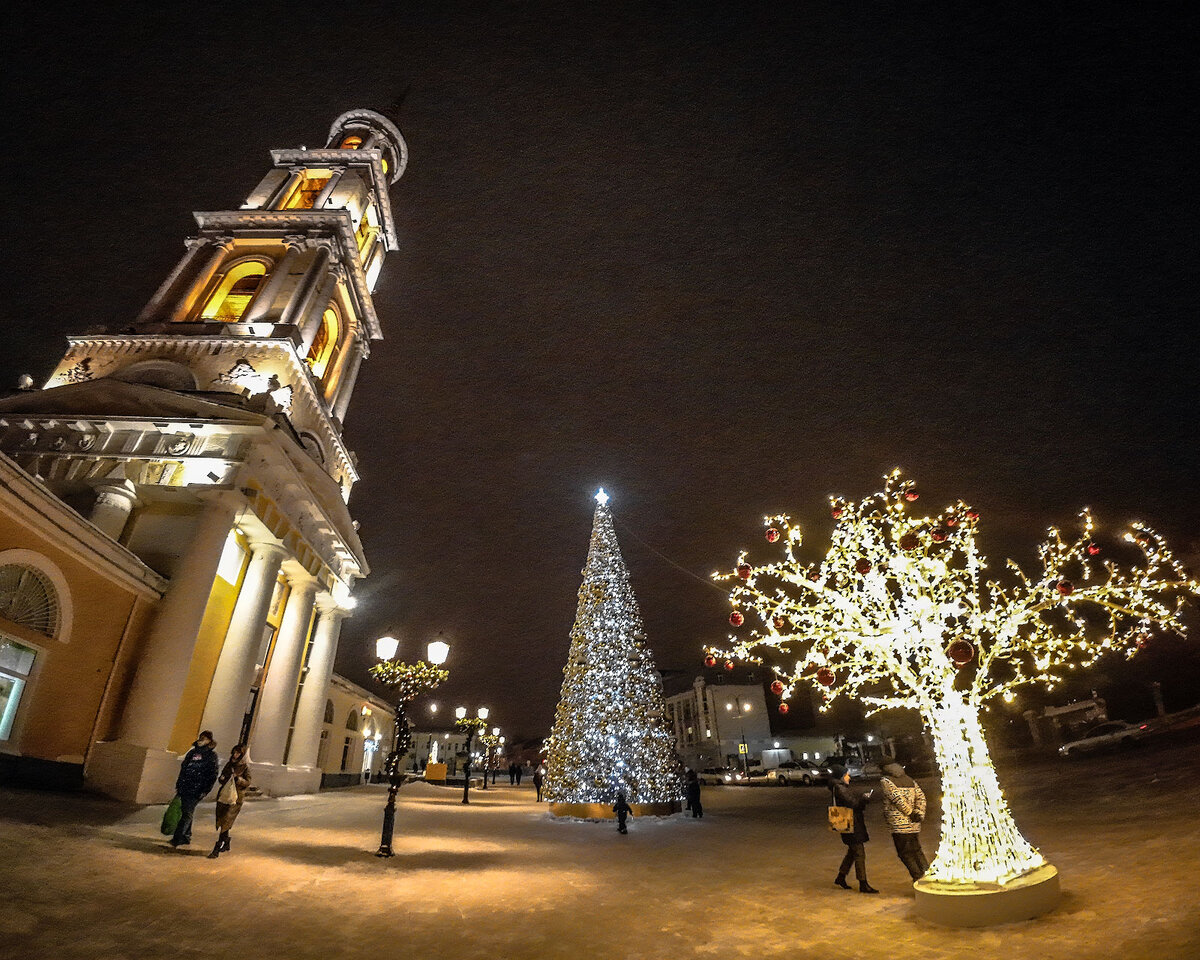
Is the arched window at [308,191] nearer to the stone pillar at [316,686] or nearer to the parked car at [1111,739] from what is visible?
the stone pillar at [316,686]

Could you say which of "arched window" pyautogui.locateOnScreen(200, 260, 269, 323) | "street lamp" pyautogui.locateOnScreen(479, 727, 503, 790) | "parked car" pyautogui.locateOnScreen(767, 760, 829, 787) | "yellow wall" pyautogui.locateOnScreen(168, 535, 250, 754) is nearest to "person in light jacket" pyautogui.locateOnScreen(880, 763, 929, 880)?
"yellow wall" pyautogui.locateOnScreen(168, 535, 250, 754)

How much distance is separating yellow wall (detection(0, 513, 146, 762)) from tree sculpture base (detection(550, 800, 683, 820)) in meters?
12.7

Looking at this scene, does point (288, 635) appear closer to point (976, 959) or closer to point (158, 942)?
point (158, 942)

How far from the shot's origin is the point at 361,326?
34.3 meters

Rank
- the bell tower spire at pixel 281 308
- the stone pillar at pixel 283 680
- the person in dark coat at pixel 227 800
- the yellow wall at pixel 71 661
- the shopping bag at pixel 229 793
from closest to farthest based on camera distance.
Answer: the person in dark coat at pixel 227 800 → the shopping bag at pixel 229 793 → the yellow wall at pixel 71 661 → the stone pillar at pixel 283 680 → the bell tower spire at pixel 281 308

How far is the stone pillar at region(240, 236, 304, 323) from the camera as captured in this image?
26406mm

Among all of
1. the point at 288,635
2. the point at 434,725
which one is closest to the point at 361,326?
the point at 288,635

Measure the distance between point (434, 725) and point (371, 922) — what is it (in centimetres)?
14248

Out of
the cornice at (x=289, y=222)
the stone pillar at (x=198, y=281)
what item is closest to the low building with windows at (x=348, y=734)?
the stone pillar at (x=198, y=281)

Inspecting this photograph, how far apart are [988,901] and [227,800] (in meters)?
9.93

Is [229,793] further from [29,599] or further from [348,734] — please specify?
[348,734]

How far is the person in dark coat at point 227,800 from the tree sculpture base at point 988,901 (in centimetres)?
907

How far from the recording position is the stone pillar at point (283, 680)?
20.7 meters

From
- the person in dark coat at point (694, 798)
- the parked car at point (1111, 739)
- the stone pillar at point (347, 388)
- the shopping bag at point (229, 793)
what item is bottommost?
the person in dark coat at point (694, 798)
